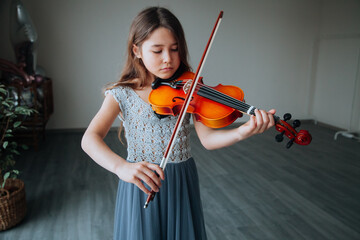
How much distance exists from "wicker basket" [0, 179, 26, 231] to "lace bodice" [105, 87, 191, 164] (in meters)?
1.23

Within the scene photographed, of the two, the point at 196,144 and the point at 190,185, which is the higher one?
the point at 190,185

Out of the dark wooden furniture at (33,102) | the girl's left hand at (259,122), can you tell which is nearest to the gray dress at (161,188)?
the girl's left hand at (259,122)

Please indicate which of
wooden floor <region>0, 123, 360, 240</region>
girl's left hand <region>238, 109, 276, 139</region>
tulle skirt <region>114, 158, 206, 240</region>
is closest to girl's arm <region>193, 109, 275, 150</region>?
girl's left hand <region>238, 109, 276, 139</region>

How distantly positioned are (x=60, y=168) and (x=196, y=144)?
5.22ft

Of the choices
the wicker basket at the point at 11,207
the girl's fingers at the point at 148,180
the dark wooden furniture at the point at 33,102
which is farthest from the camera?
the dark wooden furniture at the point at 33,102

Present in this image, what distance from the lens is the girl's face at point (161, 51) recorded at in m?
0.91

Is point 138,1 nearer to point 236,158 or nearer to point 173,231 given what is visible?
point 236,158

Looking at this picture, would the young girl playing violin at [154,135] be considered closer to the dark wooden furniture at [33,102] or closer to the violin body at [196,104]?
the violin body at [196,104]

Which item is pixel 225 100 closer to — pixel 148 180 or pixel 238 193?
pixel 148 180

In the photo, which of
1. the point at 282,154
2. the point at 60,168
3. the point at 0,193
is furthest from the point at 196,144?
the point at 0,193

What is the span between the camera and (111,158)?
78cm

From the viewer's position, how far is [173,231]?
1.06m

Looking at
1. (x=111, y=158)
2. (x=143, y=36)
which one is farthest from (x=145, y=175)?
(x=143, y=36)

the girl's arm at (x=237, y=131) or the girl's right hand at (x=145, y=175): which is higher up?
the girl's arm at (x=237, y=131)
